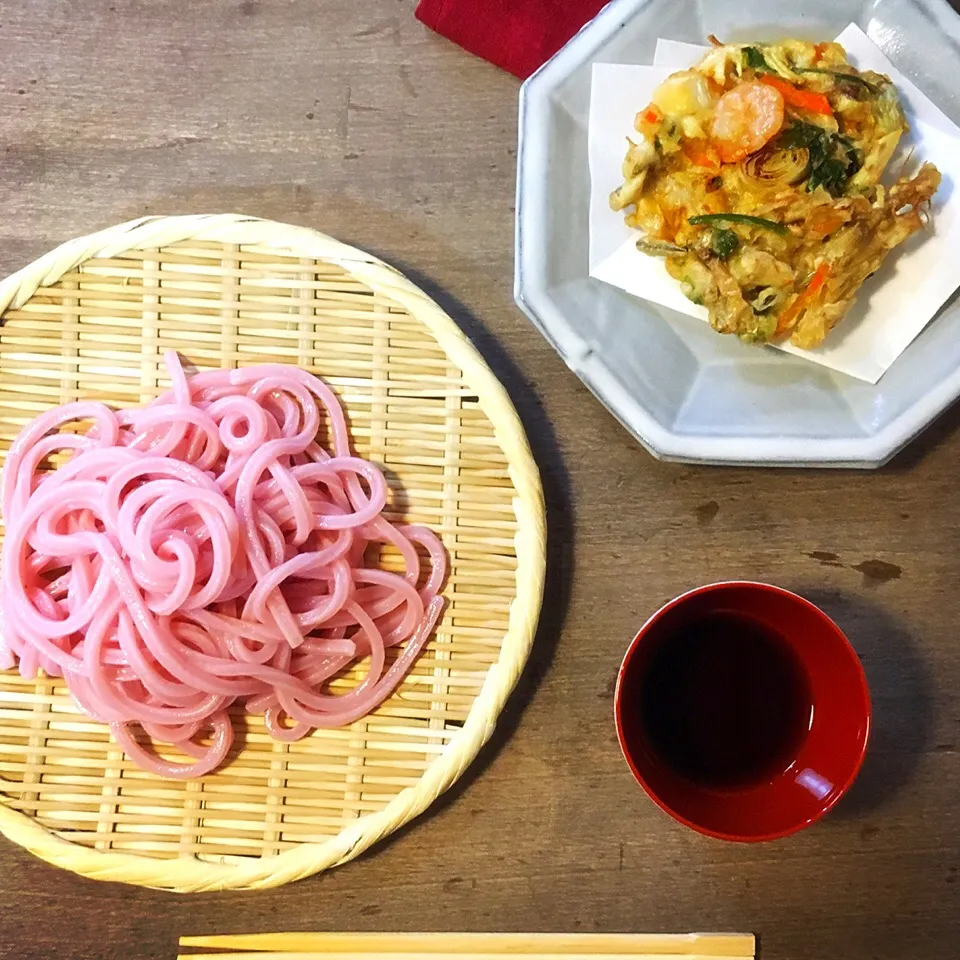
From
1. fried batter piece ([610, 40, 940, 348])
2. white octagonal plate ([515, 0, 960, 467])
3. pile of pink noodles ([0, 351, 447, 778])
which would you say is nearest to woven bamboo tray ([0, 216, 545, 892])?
pile of pink noodles ([0, 351, 447, 778])

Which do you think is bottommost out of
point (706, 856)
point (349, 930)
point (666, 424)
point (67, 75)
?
point (349, 930)

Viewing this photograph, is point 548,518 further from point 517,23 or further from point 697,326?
point 517,23

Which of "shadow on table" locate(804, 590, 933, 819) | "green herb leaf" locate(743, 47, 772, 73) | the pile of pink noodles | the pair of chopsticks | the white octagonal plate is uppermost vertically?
"green herb leaf" locate(743, 47, 772, 73)

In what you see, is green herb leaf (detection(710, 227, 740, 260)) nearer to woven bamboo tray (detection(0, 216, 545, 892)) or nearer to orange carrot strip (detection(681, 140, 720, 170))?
orange carrot strip (detection(681, 140, 720, 170))

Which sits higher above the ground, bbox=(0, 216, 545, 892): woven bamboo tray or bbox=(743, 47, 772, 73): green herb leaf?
A: bbox=(743, 47, 772, 73): green herb leaf

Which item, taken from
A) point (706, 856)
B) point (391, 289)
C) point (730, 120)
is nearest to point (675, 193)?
point (730, 120)

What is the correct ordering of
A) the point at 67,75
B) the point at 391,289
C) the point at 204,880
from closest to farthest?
the point at 204,880, the point at 391,289, the point at 67,75

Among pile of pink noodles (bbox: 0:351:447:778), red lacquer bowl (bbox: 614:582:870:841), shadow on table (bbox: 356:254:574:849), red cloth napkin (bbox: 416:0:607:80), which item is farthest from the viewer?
red cloth napkin (bbox: 416:0:607:80)

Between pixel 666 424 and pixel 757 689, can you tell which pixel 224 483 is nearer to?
pixel 666 424

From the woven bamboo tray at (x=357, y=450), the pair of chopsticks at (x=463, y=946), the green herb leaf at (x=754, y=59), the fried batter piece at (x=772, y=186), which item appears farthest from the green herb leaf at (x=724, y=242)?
the pair of chopsticks at (x=463, y=946)
